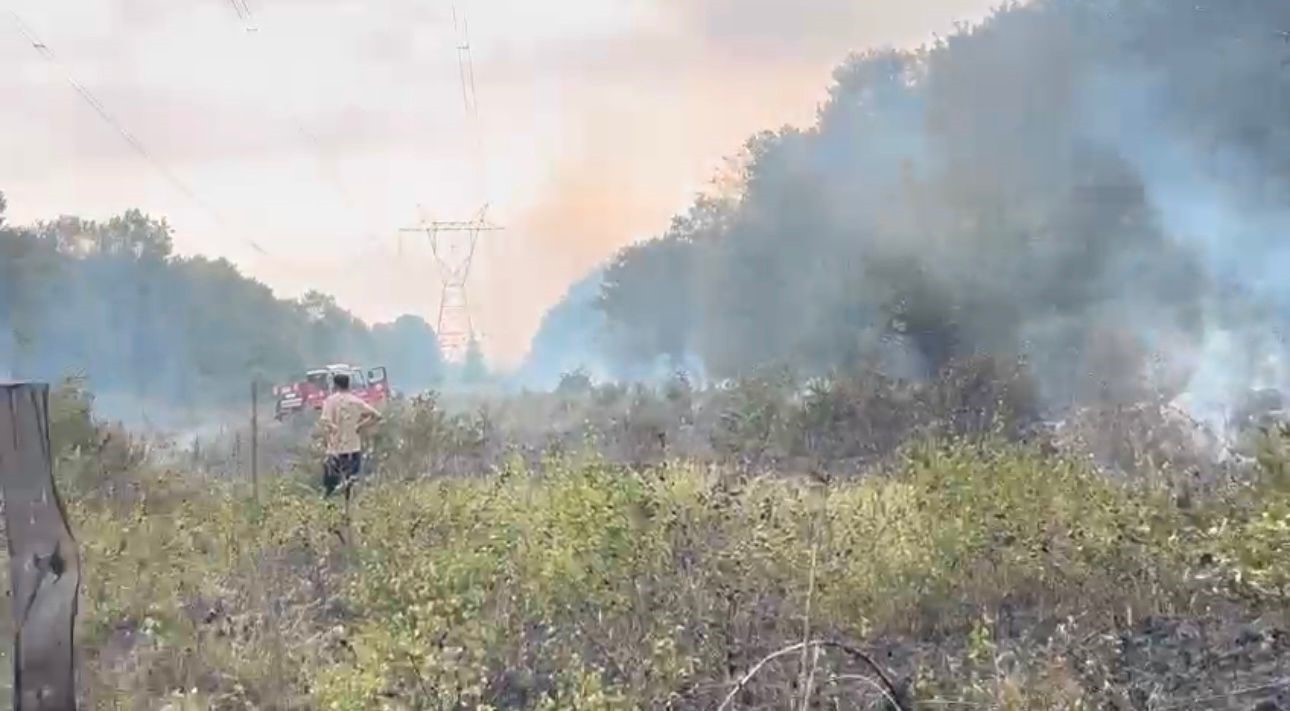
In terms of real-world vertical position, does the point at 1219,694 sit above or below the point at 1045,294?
below

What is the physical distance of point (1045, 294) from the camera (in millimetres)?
15531

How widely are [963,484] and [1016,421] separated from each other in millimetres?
6023

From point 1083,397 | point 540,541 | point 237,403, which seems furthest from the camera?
point 237,403

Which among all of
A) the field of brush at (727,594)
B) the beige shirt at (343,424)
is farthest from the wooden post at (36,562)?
the beige shirt at (343,424)

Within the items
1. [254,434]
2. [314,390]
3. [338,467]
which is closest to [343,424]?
[338,467]

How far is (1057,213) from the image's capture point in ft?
52.2

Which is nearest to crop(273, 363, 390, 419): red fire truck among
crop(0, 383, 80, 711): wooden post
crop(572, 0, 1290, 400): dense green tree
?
crop(572, 0, 1290, 400): dense green tree

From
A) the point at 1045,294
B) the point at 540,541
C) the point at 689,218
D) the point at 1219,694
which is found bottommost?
the point at 1219,694

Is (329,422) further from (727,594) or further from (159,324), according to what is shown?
(159,324)

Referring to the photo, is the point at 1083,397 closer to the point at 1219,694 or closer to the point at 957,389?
the point at 957,389

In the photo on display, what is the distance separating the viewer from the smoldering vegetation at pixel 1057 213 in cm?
1420

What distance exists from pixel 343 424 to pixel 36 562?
19.9 ft

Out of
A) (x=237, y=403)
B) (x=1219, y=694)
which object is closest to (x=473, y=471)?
(x=1219, y=694)

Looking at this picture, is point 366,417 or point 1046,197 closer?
point 366,417
